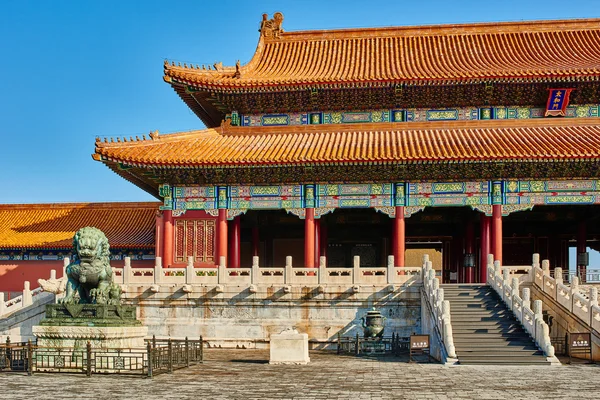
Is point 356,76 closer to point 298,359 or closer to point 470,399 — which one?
point 298,359

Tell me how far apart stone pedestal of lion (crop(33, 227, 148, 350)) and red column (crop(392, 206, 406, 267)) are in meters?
12.4

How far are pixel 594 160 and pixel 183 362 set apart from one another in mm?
17021

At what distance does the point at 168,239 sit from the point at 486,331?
545 inches

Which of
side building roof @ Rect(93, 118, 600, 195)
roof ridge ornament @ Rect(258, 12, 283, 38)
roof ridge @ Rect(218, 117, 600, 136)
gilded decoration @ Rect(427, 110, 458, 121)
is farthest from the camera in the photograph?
roof ridge ornament @ Rect(258, 12, 283, 38)

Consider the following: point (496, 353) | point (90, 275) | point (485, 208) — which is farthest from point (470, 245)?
point (90, 275)

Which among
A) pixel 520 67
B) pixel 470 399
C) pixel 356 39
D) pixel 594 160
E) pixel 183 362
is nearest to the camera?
pixel 470 399

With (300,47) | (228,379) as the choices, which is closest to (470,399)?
(228,379)

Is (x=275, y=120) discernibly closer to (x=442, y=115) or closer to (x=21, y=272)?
(x=442, y=115)

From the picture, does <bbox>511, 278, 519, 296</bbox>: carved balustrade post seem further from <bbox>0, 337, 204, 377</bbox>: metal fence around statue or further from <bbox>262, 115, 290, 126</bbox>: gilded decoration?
<bbox>262, 115, 290, 126</bbox>: gilded decoration

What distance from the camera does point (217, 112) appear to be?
3712 centimetres

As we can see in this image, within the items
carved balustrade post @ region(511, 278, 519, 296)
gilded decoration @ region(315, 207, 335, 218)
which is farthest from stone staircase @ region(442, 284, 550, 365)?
gilded decoration @ region(315, 207, 335, 218)

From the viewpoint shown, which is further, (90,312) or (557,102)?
(557,102)

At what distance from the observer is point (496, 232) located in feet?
102

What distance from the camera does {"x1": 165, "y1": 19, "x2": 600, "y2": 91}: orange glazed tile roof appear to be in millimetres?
33125
